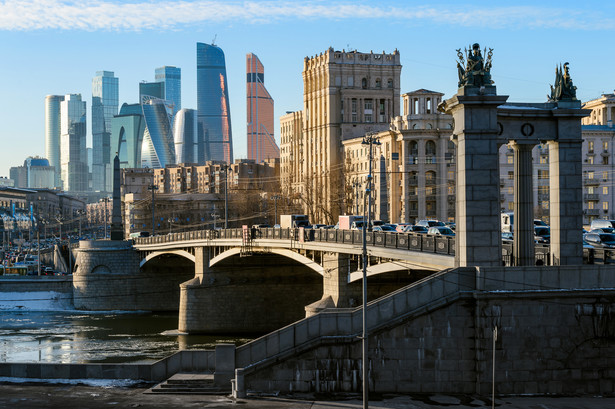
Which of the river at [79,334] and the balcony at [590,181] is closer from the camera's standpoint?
the river at [79,334]

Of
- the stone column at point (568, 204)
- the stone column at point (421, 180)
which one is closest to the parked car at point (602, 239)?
the stone column at point (568, 204)

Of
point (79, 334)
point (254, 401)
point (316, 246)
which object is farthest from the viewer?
point (79, 334)

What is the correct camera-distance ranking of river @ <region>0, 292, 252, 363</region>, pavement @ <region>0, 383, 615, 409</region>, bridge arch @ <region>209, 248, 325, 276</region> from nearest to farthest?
1. pavement @ <region>0, 383, 615, 409</region>
2. bridge arch @ <region>209, 248, 325, 276</region>
3. river @ <region>0, 292, 252, 363</region>

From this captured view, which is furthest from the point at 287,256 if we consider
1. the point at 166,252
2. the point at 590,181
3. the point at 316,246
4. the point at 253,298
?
the point at 590,181

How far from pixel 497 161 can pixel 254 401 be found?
13649 millimetres

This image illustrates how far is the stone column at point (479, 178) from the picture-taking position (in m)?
38.5

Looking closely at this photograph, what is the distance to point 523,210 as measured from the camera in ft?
134

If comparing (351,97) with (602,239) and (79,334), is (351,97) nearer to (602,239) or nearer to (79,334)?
(79,334)

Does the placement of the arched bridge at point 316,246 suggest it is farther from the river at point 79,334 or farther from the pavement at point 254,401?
the pavement at point 254,401

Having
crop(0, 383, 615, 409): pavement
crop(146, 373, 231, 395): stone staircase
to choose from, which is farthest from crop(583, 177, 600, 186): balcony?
crop(146, 373, 231, 395): stone staircase

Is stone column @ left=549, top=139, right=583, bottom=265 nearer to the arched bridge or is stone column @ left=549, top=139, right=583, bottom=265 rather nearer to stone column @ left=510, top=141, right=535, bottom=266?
stone column @ left=510, top=141, right=535, bottom=266

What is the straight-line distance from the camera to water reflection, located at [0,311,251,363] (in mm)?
66250

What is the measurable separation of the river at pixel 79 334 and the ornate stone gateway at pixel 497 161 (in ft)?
103

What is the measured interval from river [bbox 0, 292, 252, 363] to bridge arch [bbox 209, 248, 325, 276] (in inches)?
258
